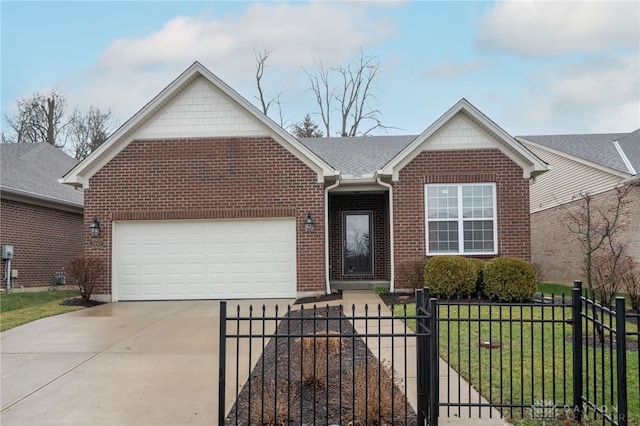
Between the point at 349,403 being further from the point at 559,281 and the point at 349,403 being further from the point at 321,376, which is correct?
the point at 559,281

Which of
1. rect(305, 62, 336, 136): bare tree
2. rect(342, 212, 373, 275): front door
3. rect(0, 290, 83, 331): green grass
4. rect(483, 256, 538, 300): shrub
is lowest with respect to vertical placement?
rect(0, 290, 83, 331): green grass

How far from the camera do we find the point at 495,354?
6242 mm

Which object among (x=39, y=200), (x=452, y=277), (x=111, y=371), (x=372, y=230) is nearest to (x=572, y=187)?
(x=372, y=230)

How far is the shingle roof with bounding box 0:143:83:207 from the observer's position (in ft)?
47.7

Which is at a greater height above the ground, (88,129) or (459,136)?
(88,129)

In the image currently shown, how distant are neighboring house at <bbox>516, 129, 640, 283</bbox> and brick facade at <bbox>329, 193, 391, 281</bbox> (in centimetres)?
554

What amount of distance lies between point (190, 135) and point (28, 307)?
19.2 feet

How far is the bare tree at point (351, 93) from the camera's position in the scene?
3155 centimetres

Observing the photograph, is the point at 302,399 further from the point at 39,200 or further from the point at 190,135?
the point at 39,200

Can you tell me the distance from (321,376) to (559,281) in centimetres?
1673

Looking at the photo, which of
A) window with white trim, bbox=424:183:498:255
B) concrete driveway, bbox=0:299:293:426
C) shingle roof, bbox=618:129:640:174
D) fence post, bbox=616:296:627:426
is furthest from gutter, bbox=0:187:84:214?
shingle roof, bbox=618:129:640:174

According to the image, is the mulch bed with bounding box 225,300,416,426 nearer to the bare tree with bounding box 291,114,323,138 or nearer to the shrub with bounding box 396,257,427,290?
the shrub with bounding box 396,257,427,290

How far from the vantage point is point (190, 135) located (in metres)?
12.5

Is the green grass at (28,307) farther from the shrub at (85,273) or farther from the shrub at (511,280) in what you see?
the shrub at (511,280)
